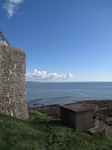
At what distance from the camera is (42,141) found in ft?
17.4

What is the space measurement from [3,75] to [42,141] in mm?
4383

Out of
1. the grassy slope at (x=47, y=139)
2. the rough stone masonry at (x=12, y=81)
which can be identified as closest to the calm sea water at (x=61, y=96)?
the rough stone masonry at (x=12, y=81)

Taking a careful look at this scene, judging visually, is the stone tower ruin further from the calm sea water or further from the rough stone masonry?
the calm sea water

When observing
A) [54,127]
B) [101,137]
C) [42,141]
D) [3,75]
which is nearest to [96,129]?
[101,137]

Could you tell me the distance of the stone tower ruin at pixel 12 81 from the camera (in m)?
7.58

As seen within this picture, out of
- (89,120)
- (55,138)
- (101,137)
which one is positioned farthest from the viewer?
(89,120)

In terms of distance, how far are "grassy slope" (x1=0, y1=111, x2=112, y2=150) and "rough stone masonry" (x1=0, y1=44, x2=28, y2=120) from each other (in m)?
1.63

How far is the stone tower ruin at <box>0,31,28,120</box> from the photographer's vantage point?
7.58m

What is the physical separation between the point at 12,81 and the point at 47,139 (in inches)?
171

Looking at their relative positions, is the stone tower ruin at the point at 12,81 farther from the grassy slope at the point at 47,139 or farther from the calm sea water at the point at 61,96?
the calm sea water at the point at 61,96

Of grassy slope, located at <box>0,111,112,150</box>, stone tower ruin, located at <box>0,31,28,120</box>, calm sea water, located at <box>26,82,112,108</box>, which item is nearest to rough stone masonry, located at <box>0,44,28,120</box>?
stone tower ruin, located at <box>0,31,28,120</box>

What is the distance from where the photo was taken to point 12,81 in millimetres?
8359

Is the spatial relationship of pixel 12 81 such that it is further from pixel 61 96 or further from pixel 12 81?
pixel 61 96

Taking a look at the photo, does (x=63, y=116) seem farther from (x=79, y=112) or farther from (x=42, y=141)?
(x=42, y=141)
